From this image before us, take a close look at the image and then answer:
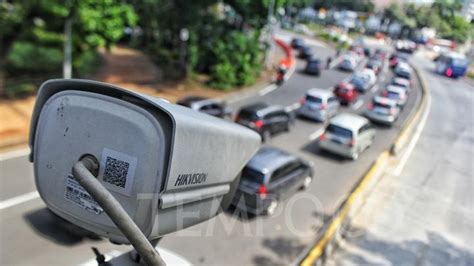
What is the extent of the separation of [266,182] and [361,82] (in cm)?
2397

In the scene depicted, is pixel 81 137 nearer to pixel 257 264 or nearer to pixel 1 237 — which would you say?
pixel 257 264

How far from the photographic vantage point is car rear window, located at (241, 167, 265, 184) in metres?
11.0

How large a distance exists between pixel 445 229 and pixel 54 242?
36.2 feet

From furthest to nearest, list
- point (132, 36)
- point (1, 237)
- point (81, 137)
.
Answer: point (132, 36), point (1, 237), point (81, 137)

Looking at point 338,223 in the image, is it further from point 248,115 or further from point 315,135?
point 315,135

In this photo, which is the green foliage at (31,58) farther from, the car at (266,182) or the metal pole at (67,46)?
the car at (266,182)

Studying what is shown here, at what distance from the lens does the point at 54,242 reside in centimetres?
885

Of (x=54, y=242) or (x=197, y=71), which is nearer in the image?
(x=54, y=242)

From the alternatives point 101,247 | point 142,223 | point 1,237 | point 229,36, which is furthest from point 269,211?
point 229,36

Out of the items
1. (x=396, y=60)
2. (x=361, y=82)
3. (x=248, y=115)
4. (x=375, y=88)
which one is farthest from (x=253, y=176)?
(x=396, y=60)

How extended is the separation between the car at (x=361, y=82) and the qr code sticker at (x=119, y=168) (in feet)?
104

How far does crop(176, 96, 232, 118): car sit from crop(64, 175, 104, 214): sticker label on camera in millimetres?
13689

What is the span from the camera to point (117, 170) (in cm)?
233

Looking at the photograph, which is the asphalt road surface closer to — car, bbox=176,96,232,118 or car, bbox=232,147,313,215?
car, bbox=232,147,313,215
